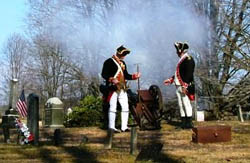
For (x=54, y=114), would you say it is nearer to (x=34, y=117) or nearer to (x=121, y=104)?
(x=34, y=117)

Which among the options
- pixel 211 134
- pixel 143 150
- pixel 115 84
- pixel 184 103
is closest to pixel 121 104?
pixel 115 84

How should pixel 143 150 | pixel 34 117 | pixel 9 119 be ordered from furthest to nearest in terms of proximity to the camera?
pixel 9 119 < pixel 34 117 < pixel 143 150

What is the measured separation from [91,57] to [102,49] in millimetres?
1548

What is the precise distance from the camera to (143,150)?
23.5 ft

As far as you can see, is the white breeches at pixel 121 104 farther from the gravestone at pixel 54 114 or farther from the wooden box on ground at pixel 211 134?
the gravestone at pixel 54 114

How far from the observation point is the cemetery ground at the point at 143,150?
6.82 m

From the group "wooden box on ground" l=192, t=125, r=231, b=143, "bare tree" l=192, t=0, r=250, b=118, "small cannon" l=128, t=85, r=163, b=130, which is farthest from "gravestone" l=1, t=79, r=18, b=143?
"bare tree" l=192, t=0, r=250, b=118

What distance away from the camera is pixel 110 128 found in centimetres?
811

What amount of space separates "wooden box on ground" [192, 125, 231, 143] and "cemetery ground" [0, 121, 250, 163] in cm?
11

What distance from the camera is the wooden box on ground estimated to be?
25.1ft

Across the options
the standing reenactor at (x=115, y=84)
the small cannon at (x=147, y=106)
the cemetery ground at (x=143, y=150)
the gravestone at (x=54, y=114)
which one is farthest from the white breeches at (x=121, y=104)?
the gravestone at (x=54, y=114)

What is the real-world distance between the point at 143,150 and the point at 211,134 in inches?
47.1

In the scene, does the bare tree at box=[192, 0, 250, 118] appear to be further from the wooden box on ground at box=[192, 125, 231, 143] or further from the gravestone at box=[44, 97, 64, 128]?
the wooden box on ground at box=[192, 125, 231, 143]

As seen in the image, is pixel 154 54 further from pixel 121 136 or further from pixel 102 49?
pixel 121 136
